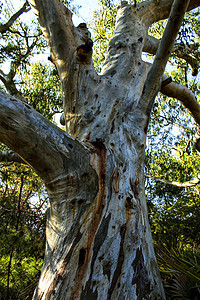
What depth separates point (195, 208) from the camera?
222 inches

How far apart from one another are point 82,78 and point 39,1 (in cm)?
116

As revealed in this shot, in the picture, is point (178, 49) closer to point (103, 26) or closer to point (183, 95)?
point (183, 95)

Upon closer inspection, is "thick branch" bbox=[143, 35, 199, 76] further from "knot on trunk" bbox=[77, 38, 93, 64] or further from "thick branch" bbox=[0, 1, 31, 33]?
"thick branch" bbox=[0, 1, 31, 33]

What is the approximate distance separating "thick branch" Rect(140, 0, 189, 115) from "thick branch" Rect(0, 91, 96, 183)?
3.40 feet

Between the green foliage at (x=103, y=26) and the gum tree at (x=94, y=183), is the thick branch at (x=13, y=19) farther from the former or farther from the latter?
the gum tree at (x=94, y=183)

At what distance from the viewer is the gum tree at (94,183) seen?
1390 mm

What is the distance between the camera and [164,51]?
208cm

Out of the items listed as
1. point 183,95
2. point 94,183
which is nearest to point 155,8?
point 183,95

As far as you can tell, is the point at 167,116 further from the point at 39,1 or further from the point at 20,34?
the point at 39,1

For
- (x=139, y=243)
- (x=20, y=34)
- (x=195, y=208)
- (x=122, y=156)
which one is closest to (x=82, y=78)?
(x=122, y=156)

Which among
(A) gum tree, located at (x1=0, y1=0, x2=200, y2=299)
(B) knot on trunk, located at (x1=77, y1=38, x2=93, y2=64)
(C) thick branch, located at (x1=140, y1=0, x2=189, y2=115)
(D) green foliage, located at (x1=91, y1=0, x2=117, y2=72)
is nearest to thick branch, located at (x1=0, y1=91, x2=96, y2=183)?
(A) gum tree, located at (x1=0, y1=0, x2=200, y2=299)

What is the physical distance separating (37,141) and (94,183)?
49 cm

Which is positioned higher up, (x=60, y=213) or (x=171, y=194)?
(x=171, y=194)

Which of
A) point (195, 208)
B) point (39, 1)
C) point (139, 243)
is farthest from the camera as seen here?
point (195, 208)
